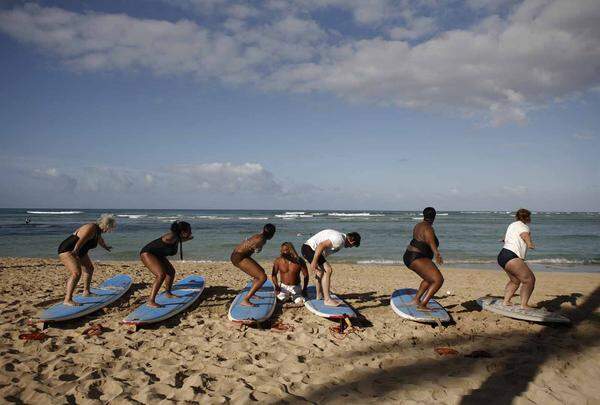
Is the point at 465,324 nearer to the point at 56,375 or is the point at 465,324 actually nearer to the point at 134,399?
Answer: the point at 134,399

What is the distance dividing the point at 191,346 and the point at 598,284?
430 inches

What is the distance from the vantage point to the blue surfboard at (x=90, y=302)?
19.5ft

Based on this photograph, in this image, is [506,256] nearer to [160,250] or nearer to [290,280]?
[290,280]

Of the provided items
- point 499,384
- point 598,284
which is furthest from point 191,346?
point 598,284

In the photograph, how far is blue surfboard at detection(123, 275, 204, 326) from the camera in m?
5.98

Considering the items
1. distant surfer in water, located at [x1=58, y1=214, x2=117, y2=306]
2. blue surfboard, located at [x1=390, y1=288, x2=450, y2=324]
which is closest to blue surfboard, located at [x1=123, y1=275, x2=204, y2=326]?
distant surfer in water, located at [x1=58, y1=214, x2=117, y2=306]

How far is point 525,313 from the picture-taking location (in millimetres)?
6340

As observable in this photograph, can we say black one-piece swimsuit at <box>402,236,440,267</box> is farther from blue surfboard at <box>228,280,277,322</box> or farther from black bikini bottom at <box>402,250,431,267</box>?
blue surfboard at <box>228,280,277,322</box>

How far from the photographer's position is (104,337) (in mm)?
5527

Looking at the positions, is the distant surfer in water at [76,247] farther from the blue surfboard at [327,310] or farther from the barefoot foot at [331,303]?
the barefoot foot at [331,303]

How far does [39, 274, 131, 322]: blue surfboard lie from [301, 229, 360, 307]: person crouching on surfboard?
3910mm

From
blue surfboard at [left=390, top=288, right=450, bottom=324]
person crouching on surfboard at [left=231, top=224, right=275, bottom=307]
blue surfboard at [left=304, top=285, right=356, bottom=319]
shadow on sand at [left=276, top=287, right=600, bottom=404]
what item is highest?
person crouching on surfboard at [left=231, top=224, right=275, bottom=307]

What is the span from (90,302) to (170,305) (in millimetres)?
1495

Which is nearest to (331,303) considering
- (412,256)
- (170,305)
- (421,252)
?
(412,256)
